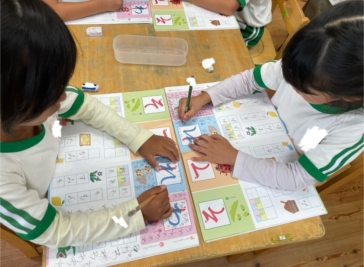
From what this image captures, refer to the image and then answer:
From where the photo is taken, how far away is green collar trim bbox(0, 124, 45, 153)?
57 cm

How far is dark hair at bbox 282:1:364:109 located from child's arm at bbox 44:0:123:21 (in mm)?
694

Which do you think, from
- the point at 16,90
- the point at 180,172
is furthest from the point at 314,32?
the point at 16,90

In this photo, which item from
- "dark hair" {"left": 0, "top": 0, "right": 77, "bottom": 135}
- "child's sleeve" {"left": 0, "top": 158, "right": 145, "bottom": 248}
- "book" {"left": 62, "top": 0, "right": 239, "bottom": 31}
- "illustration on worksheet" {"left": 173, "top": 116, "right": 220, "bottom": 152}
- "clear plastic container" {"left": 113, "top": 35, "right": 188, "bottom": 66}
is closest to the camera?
"dark hair" {"left": 0, "top": 0, "right": 77, "bottom": 135}

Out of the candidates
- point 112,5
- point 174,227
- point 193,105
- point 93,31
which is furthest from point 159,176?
point 112,5

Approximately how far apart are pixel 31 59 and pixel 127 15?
689 mm

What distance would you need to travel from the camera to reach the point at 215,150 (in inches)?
30.0

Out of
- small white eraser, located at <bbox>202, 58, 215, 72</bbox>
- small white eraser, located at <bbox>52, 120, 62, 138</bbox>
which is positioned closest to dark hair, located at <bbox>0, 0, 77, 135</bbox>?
Answer: small white eraser, located at <bbox>52, 120, 62, 138</bbox>

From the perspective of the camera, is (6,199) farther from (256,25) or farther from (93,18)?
(256,25)

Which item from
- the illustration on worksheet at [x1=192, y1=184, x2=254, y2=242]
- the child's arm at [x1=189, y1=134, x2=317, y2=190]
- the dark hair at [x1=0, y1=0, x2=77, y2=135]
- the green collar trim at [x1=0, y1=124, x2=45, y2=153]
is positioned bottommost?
the illustration on worksheet at [x1=192, y1=184, x2=254, y2=242]

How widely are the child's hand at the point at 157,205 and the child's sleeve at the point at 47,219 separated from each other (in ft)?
0.06

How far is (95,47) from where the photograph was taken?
0.95m

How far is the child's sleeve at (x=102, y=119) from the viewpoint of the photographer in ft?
2.46

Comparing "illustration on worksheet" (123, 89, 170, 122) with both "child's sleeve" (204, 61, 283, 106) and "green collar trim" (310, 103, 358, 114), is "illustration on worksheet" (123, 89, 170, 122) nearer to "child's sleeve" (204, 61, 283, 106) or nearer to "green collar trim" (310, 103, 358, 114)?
"child's sleeve" (204, 61, 283, 106)

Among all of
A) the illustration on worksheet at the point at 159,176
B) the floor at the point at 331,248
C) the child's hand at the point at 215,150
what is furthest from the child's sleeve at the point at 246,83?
the floor at the point at 331,248
